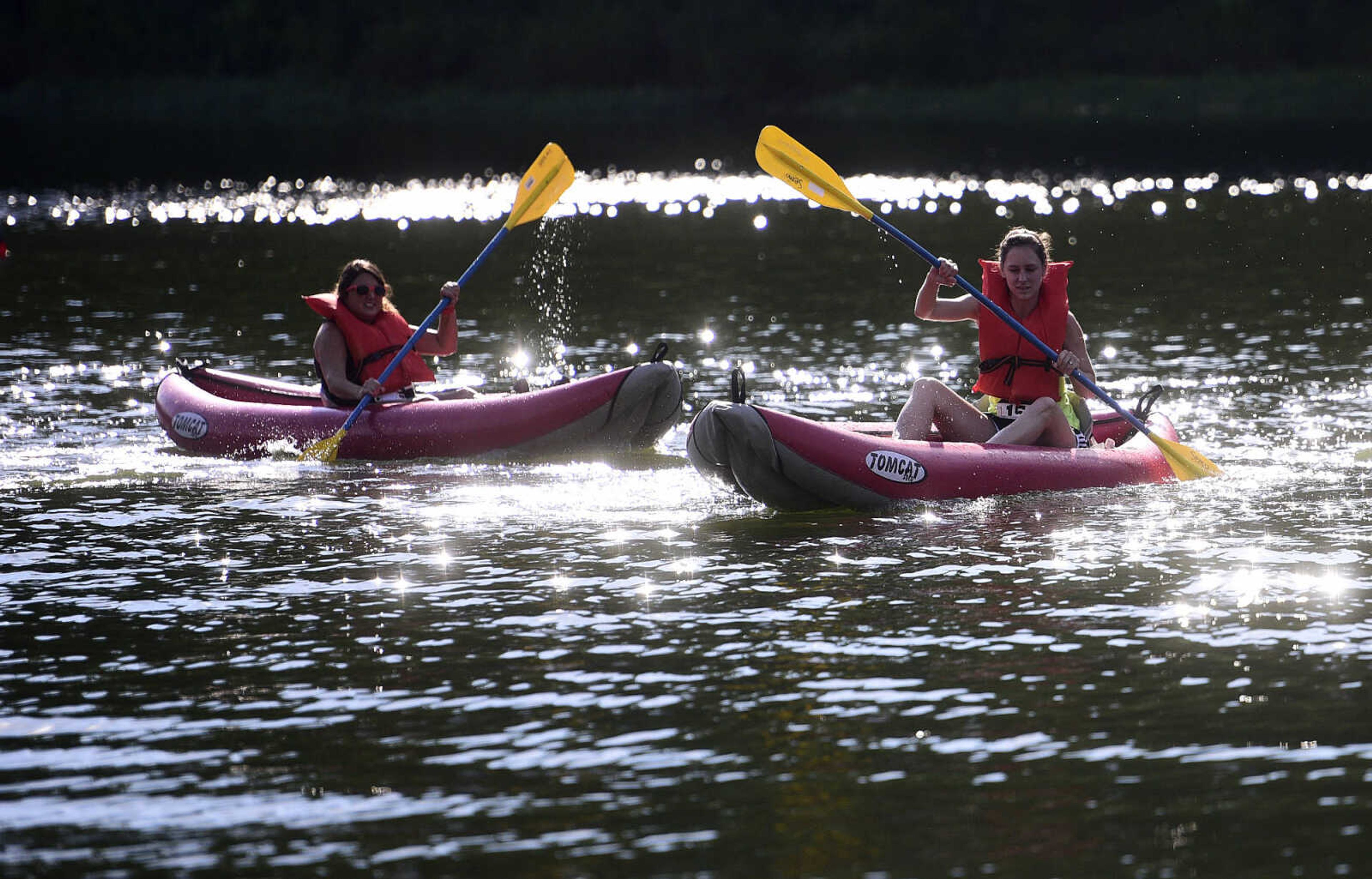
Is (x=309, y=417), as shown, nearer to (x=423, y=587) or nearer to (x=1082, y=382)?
(x=423, y=587)

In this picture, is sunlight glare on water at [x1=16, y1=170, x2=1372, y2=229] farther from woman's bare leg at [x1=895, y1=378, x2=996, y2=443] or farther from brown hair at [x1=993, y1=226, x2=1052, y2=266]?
woman's bare leg at [x1=895, y1=378, x2=996, y2=443]

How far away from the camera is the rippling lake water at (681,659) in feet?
13.5

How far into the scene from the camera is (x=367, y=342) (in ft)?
30.7

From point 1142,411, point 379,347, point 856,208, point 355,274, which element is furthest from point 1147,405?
point 355,274

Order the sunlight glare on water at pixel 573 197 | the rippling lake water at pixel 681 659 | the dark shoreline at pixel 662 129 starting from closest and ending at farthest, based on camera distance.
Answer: the rippling lake water at pixel 681 659 < the sunlight glare on water at pixel 573 197 < the dark shoreline at pixel 662 129

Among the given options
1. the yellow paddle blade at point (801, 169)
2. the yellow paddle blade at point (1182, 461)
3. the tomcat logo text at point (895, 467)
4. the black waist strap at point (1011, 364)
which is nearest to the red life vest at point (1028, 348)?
the black waist strap at point (1011, 364)

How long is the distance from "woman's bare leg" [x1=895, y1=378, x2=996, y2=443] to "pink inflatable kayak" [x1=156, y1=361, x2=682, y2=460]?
1.60 metres

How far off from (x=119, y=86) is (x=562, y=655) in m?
50.0

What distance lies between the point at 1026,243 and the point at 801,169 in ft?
4.05

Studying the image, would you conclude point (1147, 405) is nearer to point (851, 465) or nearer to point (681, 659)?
point (851, 465)

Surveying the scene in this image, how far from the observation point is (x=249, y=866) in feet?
13.0

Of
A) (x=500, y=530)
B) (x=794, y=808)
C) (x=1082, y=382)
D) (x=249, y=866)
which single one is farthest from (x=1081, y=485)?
(x=249, y=866)

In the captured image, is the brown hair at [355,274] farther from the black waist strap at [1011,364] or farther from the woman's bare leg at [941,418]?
the black waist strap at [1011,364]

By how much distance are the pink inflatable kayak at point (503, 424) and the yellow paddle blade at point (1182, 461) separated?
2332mm
